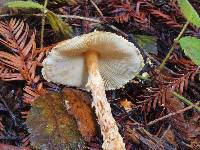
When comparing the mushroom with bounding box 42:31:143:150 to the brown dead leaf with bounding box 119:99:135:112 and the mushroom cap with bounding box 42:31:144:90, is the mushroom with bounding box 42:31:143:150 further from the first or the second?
the brown dead leaf with bounding box 119:99:135:112

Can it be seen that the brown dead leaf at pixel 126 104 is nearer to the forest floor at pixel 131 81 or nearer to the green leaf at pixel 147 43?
the forest floor at pixel 131 81

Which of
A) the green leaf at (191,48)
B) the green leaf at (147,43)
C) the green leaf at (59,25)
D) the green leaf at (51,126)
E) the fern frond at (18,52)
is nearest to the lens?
the green leaf at (51,126)

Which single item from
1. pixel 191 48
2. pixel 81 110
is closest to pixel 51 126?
pixel 81 110

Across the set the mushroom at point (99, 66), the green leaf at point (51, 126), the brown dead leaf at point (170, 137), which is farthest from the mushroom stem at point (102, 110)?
the brown dead leaf at point (170, 137)

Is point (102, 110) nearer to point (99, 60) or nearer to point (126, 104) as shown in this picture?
point (126, 104)

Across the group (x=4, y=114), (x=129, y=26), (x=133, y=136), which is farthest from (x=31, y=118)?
(x=129, y=26)

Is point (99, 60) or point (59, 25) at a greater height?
point (59, 25)
